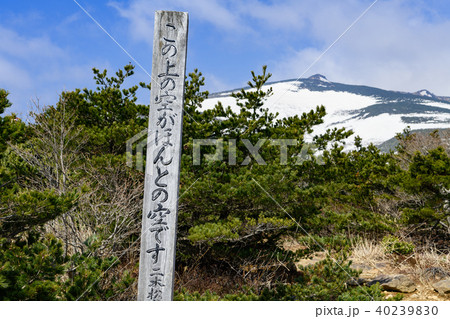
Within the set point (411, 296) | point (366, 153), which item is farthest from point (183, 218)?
point (366, 153)

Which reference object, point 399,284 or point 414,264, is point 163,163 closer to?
point 399,284

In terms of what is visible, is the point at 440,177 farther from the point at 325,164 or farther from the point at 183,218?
the point at 183,218

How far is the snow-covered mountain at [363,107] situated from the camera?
61947 millimetres

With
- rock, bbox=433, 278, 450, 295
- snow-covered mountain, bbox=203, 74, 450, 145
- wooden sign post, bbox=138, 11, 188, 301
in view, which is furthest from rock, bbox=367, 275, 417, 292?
snow-covered mountain, bbox=203, 74, 450, 145

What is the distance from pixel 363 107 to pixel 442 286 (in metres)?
92.5

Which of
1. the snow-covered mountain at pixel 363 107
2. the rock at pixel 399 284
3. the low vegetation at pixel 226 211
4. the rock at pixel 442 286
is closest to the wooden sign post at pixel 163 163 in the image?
the low vegetation at pixel 226 211

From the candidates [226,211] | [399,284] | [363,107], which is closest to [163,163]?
[226,211]

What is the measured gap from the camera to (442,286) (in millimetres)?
6012

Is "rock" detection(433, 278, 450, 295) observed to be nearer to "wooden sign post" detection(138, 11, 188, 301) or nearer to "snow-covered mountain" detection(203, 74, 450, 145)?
"wooden sign post" detection(138, 11, 188, 301)

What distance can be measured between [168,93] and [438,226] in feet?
22.7

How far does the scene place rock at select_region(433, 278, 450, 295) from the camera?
19.6ft

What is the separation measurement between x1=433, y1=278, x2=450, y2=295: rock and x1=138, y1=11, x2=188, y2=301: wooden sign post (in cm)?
492

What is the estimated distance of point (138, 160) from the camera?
601cm
